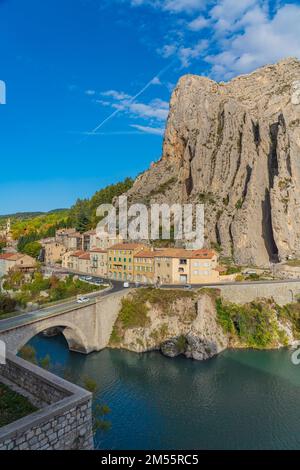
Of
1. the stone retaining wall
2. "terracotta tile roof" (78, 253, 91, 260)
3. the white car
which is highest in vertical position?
"terracotta tile roof" (78, 253, 91, 260)

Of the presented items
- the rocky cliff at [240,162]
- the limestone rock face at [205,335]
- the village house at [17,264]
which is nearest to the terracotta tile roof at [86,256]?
the village house at [17,264]

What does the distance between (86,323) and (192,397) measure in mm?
12808

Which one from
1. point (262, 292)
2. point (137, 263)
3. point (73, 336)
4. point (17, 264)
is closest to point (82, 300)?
point (73, 336)

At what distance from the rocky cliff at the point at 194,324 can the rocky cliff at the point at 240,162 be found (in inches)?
865

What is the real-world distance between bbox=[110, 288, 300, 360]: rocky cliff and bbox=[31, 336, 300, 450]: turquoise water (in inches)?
56.8

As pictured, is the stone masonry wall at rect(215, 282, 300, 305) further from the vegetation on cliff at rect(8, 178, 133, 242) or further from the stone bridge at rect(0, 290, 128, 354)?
the vegetation on cliff at rect(8, 178, 133, 242)

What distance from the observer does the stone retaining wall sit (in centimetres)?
683

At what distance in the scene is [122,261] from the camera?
4919cm

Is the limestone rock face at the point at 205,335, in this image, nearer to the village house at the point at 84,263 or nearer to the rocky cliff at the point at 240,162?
the rocky cliff at the point at 240,162

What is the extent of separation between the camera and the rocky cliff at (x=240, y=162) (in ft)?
198

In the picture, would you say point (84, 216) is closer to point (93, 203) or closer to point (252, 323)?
point (93, 203)

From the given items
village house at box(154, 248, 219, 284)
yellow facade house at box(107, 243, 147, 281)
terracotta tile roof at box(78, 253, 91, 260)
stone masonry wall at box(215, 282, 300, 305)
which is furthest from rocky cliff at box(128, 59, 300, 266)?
terracotta tile roof at box(78, 253, 91, 260)
